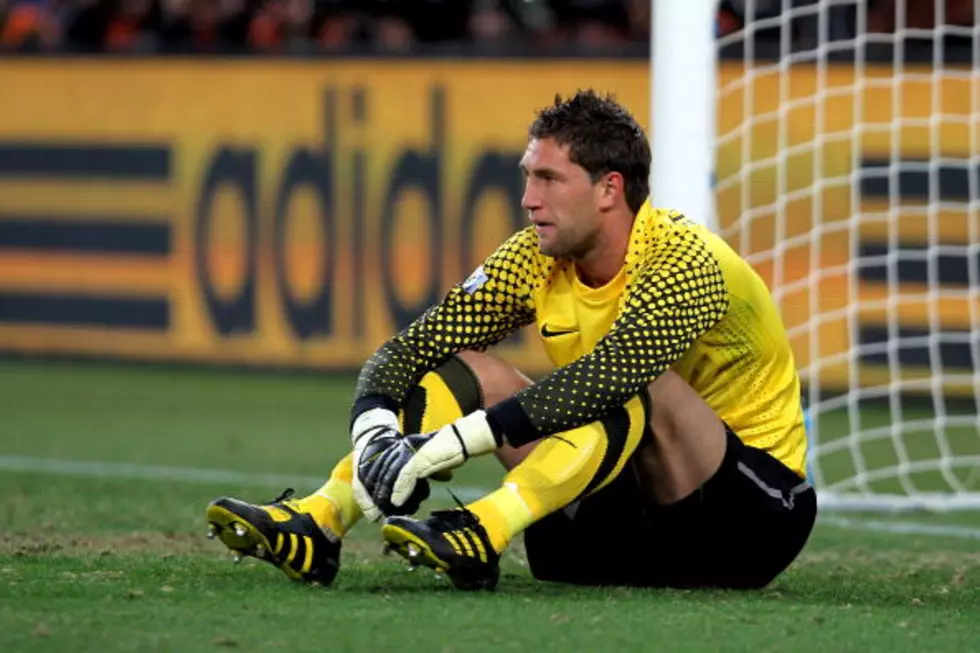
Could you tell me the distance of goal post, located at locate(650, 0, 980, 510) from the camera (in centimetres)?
1097

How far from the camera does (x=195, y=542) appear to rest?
21.4 feet

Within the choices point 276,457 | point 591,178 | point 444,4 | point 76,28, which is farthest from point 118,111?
point 591,178

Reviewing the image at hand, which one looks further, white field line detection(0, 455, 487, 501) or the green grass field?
white field line detection(0, 455, 487, 501)

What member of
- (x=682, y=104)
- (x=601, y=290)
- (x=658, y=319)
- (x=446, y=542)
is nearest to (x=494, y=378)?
(x=601, y=290)

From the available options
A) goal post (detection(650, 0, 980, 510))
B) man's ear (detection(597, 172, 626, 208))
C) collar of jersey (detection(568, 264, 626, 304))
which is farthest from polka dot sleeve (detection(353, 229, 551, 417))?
goal post (detection(650, 0, 980, 510))

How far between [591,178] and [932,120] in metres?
6.30

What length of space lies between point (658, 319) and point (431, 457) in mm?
632

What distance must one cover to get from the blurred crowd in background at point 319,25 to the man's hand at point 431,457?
304 inches

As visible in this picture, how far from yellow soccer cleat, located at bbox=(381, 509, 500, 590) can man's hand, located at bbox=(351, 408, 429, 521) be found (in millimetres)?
66

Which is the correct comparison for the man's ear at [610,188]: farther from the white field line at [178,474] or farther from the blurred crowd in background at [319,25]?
the blurred crowd in background at [319,25]

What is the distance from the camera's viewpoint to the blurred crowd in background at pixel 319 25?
1317cm

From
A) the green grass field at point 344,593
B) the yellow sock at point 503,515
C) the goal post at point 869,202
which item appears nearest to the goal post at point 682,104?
the green grass field at point 344,593

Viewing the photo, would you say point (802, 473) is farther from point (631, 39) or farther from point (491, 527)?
point (631, 39)

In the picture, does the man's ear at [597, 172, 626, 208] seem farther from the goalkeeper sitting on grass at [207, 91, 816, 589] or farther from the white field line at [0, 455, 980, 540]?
the white field line at [0, 455, 980, 540]
